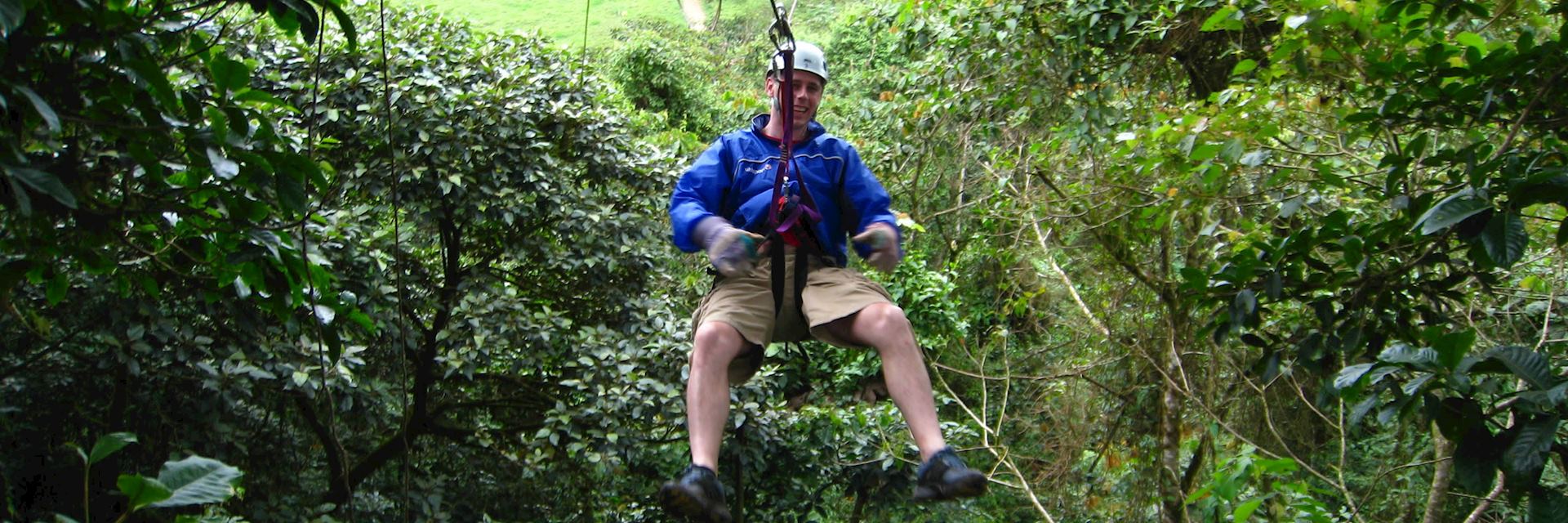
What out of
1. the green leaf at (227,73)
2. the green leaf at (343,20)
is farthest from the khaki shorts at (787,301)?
the green leaf at (227,73)

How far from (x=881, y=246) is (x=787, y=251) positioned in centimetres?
26

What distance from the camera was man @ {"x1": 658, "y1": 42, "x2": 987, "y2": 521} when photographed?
111 inches

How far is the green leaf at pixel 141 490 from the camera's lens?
5.05ft

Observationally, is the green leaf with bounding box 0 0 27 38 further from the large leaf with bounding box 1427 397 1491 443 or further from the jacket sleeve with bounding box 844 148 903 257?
the large leaf with bounding box 1427 397 1491 443

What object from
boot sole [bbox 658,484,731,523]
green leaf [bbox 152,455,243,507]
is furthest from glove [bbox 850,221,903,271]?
green leaf [bbox 152,455,243,507]

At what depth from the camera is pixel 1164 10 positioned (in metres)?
4.56

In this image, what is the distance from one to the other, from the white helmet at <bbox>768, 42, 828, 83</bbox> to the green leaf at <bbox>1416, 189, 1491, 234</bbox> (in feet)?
4.31

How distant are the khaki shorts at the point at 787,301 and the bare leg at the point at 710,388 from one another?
0.12 feet

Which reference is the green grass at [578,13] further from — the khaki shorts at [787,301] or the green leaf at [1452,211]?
the green leaf at [1452,211]

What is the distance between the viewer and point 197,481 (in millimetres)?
1683

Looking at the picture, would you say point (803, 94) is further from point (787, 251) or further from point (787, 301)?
point (787, 301)

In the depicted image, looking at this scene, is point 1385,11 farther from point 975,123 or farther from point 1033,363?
point 1033,363

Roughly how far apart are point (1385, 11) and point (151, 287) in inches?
102

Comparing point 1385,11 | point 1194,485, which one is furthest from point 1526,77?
point 1194,485
